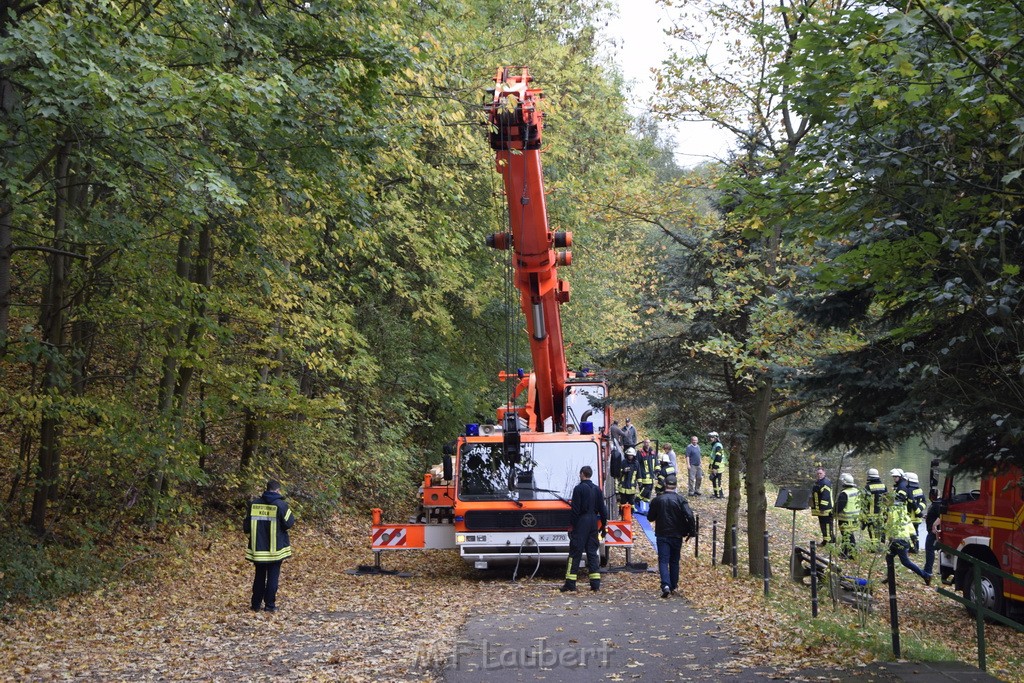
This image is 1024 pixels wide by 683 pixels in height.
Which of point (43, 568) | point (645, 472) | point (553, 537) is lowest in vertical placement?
point (43, 568)

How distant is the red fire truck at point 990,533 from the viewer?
44.3ft

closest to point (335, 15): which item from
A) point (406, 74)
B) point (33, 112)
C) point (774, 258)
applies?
point (406, 74)

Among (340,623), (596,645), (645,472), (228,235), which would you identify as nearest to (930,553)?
(645,472)

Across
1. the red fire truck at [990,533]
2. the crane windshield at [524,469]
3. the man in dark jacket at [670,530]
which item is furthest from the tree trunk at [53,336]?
the red fire truck at [990,533]

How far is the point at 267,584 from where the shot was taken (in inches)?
509

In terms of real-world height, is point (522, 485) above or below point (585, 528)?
above

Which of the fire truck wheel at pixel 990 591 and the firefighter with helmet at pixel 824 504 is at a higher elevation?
the firefighter with helmet at pixel 824 504

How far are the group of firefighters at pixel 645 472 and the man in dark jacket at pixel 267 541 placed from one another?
1095 centimetres

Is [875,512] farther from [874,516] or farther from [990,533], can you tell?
[990,533]

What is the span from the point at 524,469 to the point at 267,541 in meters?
4.52

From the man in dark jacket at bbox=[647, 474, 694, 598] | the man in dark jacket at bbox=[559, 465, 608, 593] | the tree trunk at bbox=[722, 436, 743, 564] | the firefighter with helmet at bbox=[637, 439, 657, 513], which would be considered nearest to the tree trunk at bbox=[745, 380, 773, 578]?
the tree trunk at bbox=[722, 436, 743, 564]

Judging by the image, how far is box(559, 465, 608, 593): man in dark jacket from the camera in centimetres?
1443

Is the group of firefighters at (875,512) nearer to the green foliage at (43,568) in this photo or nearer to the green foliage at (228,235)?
the green foliage at (228,235)

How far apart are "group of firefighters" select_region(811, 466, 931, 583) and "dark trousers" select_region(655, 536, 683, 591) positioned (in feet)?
6.98
